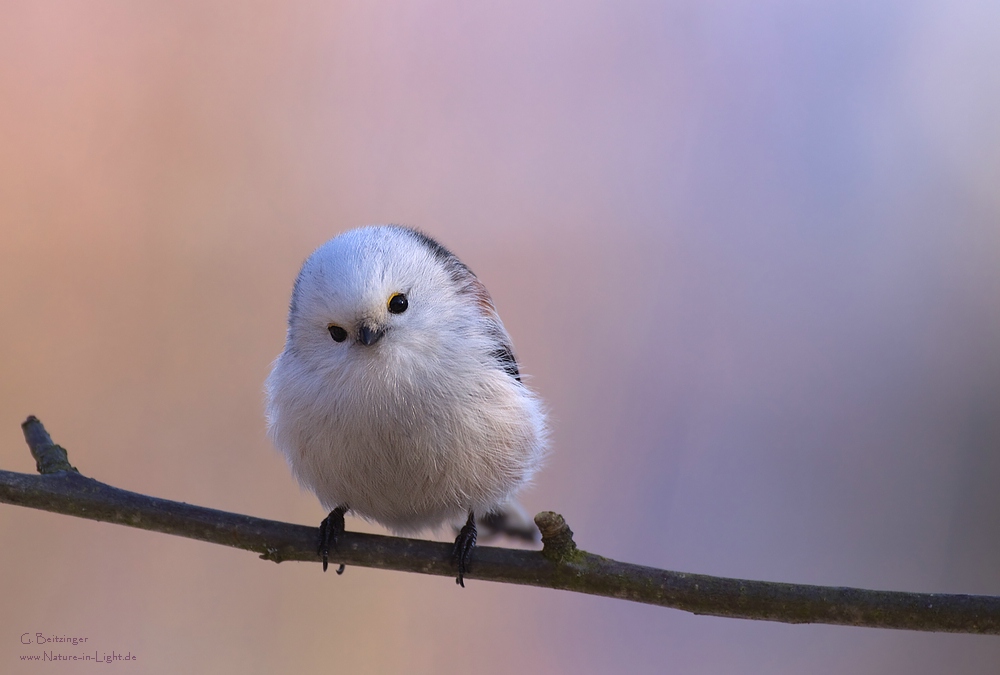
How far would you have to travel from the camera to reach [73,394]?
1.83 m

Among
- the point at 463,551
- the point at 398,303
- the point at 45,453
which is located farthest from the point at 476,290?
the point at 45,453

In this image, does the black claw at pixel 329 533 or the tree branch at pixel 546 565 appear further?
the black claw at pixel 329 533

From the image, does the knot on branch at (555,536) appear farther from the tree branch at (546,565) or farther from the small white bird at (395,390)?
the small white bird at (395,390)

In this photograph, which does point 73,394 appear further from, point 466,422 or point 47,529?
point 466,422

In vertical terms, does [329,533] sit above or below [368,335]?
below

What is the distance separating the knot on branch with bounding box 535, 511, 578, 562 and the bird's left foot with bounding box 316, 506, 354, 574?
0.30 m

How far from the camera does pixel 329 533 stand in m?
1.12

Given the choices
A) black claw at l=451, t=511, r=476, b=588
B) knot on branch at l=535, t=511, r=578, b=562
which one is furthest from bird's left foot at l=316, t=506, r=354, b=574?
knot on branch at l=535, t=511, r=578, b=562

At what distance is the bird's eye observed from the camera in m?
1.03

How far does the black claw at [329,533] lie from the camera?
109 centimetres

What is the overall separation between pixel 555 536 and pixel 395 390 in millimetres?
286

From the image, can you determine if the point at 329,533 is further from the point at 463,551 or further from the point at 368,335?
the point at 368,335

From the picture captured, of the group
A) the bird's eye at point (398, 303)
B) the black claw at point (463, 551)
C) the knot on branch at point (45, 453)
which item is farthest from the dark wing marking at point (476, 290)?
the knot on branch at point (45, 453)

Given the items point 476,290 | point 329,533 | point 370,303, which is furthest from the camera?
point 476,290
